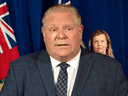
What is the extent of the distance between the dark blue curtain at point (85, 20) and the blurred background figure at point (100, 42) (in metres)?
0.07

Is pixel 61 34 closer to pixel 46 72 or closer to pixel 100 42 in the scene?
pixel 46 72

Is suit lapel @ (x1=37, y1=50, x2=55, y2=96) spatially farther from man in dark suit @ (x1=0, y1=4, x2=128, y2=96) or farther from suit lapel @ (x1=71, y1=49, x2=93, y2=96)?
suit lapel @ (x1=71, y1=49, x2=93, y2=96)

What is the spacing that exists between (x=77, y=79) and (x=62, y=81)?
80 mm

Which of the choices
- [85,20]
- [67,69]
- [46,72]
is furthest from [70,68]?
[85,20]

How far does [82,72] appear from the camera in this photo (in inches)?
31.6

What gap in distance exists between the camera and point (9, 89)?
Answer: 2.54 feet

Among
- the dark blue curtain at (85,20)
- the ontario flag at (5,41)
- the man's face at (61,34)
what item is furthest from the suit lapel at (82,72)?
the ontario flag at (5,41)

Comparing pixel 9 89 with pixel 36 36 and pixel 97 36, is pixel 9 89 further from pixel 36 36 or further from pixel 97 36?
pixel 97 36

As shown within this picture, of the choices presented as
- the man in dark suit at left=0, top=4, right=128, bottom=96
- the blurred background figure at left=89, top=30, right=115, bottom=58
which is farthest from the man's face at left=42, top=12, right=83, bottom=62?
the blurred background figure at left=89, top=30, right=115, bottom=58

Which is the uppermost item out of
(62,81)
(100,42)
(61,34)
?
(61,34)

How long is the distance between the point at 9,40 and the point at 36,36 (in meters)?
0.27

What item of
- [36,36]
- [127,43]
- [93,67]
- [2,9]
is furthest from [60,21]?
[127,43]

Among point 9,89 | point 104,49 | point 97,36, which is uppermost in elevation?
point 9,89

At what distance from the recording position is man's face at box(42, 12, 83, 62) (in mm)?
729
